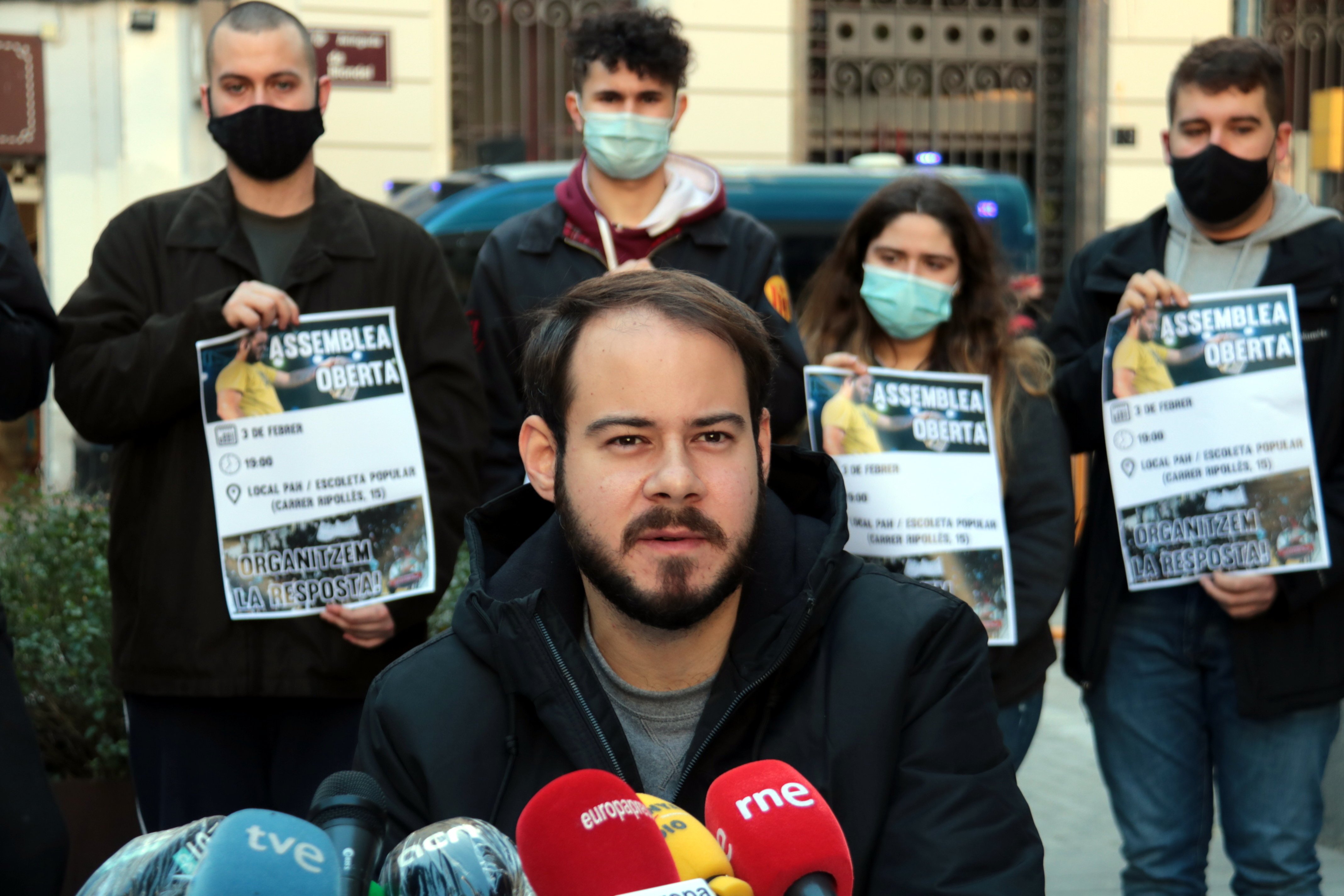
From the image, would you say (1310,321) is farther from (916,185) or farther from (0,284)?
(0,284)

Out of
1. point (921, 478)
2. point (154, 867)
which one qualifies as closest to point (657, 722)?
point (154, 867)

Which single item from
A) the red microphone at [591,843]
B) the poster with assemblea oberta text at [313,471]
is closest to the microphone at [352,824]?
the red microphone at [591,843]

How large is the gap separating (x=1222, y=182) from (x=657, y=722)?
2.07 metres

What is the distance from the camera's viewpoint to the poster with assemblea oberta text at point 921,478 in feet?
11.1

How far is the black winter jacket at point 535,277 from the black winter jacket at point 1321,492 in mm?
753

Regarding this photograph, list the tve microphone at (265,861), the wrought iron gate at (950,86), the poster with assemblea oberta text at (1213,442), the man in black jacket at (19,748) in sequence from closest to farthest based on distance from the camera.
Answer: the tve microphone at (265,861), the man in black jacket at (19,748), the poster with assemblea oberta text at (1213,442), the wrought iron gate at (950,86)

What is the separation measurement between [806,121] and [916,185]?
9866 mm

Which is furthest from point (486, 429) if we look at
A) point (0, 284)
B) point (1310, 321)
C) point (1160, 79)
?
point (1160, 79)

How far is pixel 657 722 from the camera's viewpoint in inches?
92.2

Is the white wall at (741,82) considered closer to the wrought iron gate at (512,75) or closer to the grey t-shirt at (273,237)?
the wrought iron gate at (512,75)

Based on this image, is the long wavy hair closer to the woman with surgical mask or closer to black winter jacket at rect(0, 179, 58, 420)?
the woman with surgical mask

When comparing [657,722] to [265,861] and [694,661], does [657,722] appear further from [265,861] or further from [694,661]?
[265,861]

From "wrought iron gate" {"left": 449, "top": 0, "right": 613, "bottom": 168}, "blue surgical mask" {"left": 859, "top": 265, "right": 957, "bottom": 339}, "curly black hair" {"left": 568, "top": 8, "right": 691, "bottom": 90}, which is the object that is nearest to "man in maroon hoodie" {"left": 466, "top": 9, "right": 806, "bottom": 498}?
"curly black hair" {"left": 568, "top": 8, "right": 691, "bottom": 90}

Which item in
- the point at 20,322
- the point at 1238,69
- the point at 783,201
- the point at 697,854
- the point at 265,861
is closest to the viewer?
the point at 265,861
